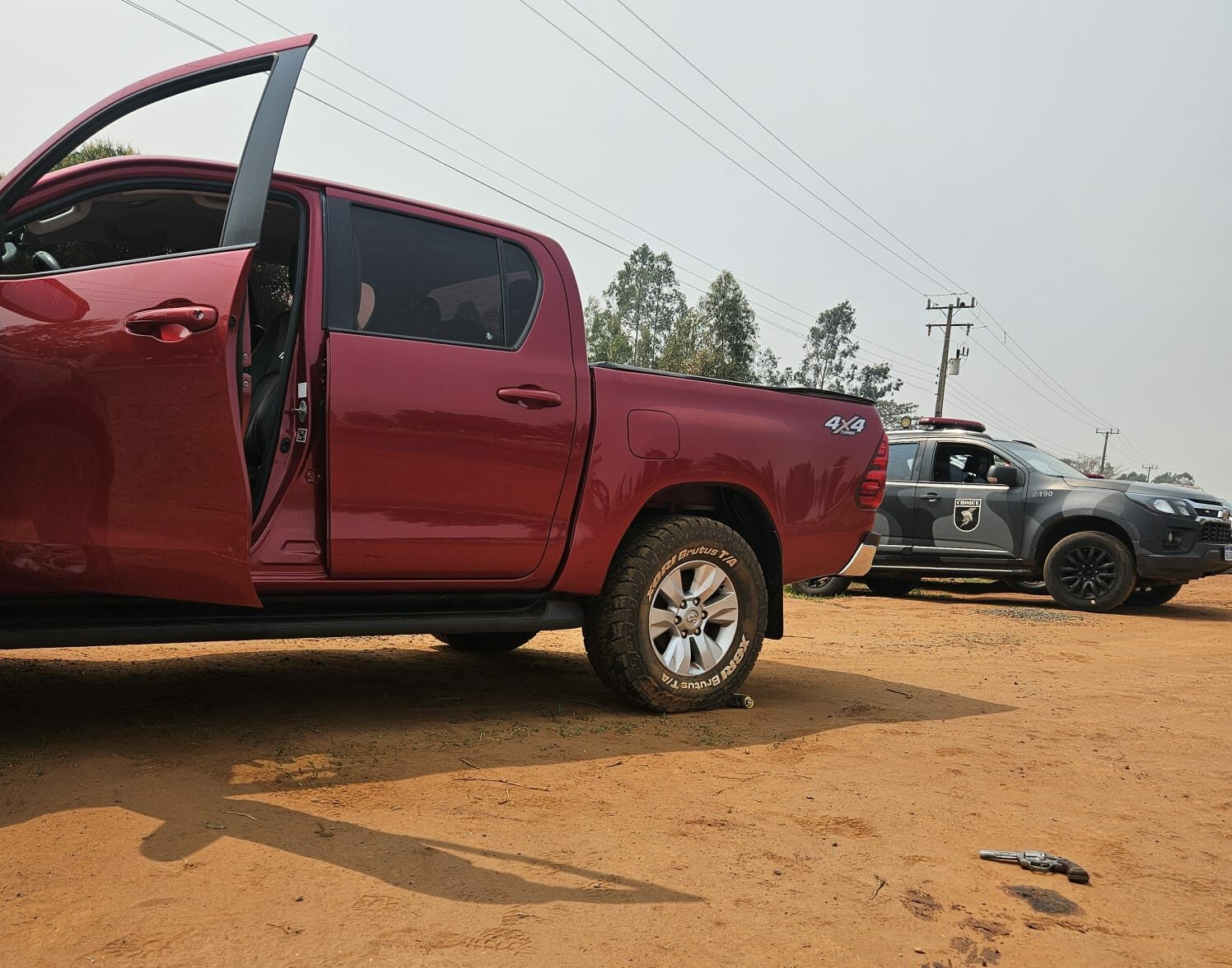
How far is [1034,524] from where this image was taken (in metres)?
11.0

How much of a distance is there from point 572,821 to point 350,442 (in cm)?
154

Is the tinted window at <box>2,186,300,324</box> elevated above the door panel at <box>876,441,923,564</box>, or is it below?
above

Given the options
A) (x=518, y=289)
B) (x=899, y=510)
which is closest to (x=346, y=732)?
(x=518, y=289)

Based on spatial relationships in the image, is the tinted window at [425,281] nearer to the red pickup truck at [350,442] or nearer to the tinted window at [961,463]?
the red pickup truck at [350,442]

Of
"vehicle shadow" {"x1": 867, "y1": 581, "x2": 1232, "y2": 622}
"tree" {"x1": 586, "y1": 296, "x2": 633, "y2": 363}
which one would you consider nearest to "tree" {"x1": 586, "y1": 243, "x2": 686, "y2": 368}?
"tree" {"x1": 586, "y1": 296, "x2": 633, "y2": 363}

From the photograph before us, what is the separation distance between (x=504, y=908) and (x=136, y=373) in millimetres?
1920

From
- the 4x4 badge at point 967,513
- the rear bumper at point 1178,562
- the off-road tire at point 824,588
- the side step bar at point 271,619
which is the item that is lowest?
the off-road tire at point 824,588

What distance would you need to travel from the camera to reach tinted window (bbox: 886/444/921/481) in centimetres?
1177

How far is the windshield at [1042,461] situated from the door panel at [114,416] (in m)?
9.78

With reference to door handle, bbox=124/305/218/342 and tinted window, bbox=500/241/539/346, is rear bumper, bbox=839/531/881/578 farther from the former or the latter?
door handle, bbox=124/305/218/342

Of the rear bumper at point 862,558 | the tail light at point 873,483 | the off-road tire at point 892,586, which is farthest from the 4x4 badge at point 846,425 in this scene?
the off-road tire at point 892,586

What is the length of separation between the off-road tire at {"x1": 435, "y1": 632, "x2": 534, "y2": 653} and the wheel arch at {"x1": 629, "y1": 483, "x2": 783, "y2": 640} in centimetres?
151

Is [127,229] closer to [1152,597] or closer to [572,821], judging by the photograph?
[572,821]

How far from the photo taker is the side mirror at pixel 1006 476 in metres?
11.1
